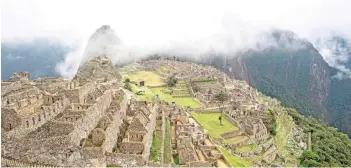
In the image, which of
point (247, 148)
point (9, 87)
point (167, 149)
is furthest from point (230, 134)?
point (9, 87)

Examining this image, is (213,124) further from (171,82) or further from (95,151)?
(95,151)

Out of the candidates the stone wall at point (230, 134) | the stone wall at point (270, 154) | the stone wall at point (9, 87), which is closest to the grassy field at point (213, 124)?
the stone wall at point (230, 134)

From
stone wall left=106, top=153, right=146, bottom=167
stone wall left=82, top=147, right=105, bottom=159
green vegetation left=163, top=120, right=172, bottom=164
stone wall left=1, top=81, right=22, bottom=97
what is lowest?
green vegetation left=163, top=120, right=172, bottom=164

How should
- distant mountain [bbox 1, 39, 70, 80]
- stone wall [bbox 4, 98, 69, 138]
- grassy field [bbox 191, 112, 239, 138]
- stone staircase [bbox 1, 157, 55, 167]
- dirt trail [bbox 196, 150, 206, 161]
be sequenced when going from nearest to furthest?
1. stone staircase [bbox 1, 157, 55, 167]
2. stone wall [bbox 4, 98, 69, 138]
3. dirt trail [bbox 196, 150, 206, 161]
4. distant mountain [bbox 1, 39, 70, 80]
5. grassy field [bbox 191, 112, 239, 138]

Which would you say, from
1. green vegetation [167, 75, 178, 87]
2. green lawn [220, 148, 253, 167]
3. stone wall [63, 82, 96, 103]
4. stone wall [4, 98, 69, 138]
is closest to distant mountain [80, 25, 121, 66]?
green vegetation [167, 75, 178, 87]

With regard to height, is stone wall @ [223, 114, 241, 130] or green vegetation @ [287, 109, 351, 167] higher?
stone wall @ [223, 114, 241, 130]

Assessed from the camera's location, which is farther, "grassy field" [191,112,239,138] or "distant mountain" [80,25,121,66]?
"distant mountain" [80,25,121,66]

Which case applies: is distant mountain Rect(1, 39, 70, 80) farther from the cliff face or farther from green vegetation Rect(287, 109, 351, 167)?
the cliff face
